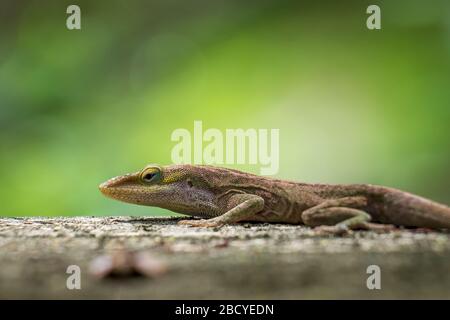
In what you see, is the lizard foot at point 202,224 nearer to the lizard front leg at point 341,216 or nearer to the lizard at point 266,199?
the lizard at point 266,199

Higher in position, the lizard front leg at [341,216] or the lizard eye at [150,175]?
the lizard eye at [150,175]

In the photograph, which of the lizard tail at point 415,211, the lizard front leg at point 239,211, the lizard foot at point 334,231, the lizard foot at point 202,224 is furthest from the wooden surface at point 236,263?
the lizard front leg at point 239,211

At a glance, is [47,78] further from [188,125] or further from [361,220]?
[361,220]

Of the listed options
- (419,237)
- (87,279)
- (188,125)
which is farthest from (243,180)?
(188,125)

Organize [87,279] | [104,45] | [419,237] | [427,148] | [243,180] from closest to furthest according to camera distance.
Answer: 1. [87,279]
2. [419,237]
3. [243,180]
4. [427,148]
5. [104,45]

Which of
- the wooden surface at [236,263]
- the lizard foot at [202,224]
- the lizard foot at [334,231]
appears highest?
the wooden surface at [236,263]
